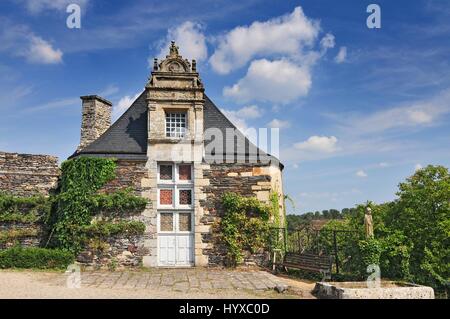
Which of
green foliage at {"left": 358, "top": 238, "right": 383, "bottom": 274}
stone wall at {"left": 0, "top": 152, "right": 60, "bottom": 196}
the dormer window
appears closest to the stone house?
the dormer window

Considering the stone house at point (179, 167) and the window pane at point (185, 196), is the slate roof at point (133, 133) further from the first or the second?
the window pane at point (185, 196)

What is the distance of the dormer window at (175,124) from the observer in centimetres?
1180

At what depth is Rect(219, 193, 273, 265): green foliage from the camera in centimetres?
1105

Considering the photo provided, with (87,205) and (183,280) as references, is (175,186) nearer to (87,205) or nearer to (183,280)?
(87,205)

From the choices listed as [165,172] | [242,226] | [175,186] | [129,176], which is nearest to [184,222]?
[175,186]

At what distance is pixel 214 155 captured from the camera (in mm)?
11656

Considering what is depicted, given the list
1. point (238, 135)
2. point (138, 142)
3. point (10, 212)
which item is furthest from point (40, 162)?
point (238, 135)

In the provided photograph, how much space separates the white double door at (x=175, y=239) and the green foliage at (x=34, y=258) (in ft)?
8.33

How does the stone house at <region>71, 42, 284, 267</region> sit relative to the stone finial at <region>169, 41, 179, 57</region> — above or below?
below

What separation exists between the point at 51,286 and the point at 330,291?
564cm

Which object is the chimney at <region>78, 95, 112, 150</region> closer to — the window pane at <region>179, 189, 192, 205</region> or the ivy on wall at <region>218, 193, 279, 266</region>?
the window pane at <region>179, 189, 192, 205</region>

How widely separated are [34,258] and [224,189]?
214 inches

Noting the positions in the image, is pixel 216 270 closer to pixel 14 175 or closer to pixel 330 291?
pixel 330 291
